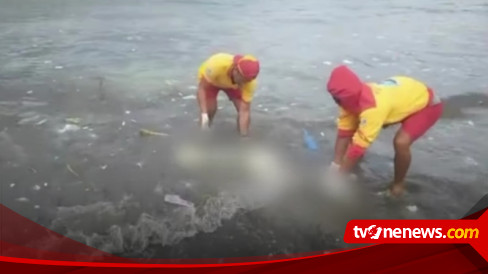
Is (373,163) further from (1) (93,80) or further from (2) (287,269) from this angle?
(1) (93,80)

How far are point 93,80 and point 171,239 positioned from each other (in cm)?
29

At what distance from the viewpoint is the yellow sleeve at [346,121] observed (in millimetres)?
927

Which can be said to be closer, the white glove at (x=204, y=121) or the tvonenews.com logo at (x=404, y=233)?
the tvonenews.com logo at (x=404, y=233)

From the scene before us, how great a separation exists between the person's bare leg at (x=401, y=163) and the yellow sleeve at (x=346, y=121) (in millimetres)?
85

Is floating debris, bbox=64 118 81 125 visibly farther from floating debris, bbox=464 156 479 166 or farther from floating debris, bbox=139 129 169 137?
floating debris, bbox=464 156 479 166

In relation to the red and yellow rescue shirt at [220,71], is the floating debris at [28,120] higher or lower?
lower

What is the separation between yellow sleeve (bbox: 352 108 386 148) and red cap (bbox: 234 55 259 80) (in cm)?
21

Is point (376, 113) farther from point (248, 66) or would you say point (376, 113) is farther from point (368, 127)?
point (248, 66)

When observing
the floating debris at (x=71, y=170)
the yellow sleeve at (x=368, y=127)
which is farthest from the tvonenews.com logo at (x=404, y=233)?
the floating debris at (x=71, y=170)

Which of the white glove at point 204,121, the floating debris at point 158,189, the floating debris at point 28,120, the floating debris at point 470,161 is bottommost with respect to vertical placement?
the floating debris at point 158,189

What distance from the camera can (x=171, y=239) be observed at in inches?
31.3

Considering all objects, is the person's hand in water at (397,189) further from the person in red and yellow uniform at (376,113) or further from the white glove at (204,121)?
the white glove at (204,121)

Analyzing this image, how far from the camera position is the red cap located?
90 cm

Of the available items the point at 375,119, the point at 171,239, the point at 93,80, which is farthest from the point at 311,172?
the point at 93,80
